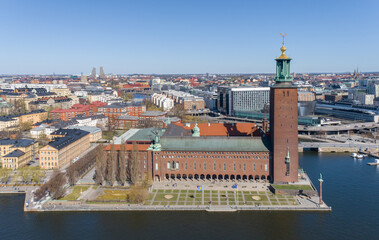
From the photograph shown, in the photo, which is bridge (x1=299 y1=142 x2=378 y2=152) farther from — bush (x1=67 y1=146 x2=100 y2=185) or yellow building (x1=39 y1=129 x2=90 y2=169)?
yellow building (x1=39 y1=129 x2=90 y2=169)

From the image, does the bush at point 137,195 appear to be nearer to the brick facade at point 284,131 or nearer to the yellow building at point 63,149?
the brick facade at point 284,131

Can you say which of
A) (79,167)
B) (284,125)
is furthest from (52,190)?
(284,125)

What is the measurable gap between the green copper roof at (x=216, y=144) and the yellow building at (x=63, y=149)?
88.1 ft

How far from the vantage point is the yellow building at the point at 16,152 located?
7944 centimetres

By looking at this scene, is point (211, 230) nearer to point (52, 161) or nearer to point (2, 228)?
point (2, 228)

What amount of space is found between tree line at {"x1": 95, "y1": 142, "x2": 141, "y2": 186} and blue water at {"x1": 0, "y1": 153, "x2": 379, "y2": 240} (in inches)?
411

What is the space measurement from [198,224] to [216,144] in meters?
20.3

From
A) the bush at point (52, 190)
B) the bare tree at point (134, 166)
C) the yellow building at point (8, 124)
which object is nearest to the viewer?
the bush at point (52, 190)

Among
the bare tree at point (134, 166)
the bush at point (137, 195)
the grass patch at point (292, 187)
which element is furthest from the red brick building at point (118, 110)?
the grass patch at point (292, 187)

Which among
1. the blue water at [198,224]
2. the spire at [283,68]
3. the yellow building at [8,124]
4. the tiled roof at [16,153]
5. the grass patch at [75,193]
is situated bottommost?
the blue water at [198,224]

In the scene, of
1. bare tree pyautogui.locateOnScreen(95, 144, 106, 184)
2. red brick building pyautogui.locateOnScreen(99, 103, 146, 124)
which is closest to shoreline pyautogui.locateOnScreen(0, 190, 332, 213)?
bare tree pyautogui.locateOnScreen(95, 144, 106, 184)

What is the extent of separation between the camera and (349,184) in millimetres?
68875

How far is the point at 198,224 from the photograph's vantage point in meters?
52.0

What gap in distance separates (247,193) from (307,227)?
1297 centimetres
